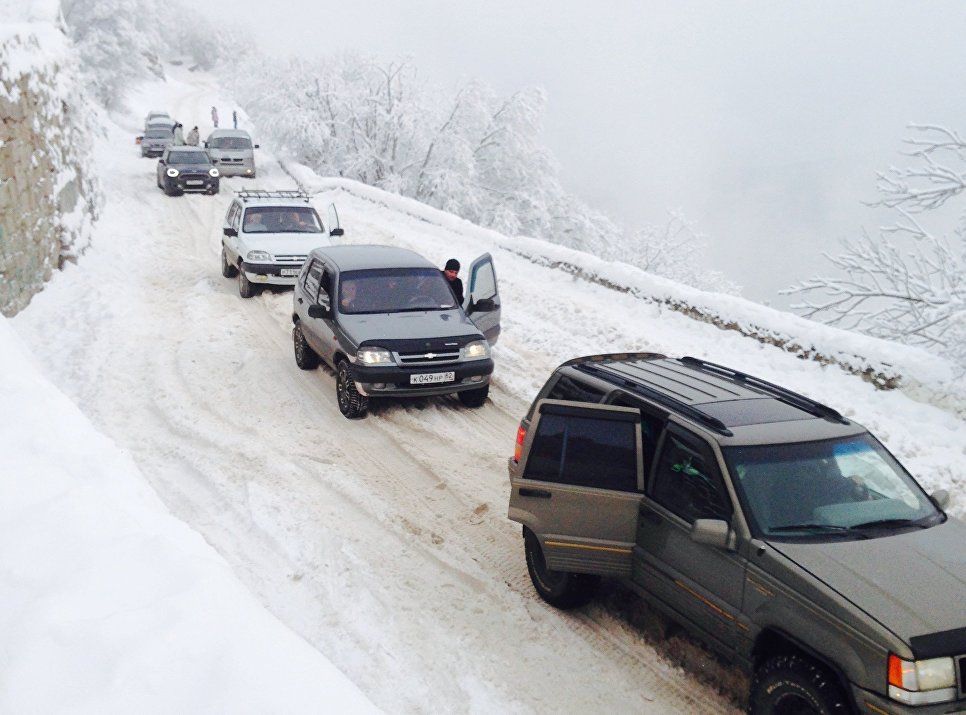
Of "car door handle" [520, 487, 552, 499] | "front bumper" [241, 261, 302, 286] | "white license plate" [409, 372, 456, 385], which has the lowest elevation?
"front bumper" [241, 261, 302, 286]

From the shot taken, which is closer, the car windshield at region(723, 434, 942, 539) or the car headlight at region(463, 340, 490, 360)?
the car windshield at region(723, 434, 942, 539)

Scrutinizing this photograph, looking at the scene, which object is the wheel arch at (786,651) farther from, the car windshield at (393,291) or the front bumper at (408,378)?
the car windshield at (393,291)

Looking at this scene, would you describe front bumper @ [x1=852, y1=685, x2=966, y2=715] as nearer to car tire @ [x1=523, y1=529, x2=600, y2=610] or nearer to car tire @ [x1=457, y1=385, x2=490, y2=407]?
car tire @ [x1=523, y1=529, x2=600, y2=610]

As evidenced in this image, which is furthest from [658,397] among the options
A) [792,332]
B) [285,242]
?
[285,242]

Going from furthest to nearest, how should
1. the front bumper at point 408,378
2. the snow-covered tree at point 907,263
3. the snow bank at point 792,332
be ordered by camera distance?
the snow-covered tree at point 907,263, the snow bank at point 792,332, the front bumper at point 408,378

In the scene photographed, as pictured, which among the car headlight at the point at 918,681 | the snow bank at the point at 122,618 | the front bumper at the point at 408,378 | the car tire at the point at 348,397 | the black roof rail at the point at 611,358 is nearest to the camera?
the snow bank at the point at 122,618

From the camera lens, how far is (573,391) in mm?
6434

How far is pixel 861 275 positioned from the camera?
504 inches

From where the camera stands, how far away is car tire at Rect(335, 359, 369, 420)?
9.32 metres

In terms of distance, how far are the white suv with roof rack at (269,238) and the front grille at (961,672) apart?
12.5m

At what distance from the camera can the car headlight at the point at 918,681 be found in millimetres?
3822

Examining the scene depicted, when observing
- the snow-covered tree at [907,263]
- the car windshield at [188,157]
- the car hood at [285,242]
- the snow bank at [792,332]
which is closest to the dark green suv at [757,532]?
the snow bank at [792,332]

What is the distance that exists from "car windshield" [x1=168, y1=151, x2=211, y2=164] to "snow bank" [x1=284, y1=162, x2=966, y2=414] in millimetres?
12899

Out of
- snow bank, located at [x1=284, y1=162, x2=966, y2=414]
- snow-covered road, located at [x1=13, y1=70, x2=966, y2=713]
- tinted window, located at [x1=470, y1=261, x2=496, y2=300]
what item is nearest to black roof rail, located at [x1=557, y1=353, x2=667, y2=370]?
snow-covered road, located at [x1=13, y1=70, x2=966, y2=713]
